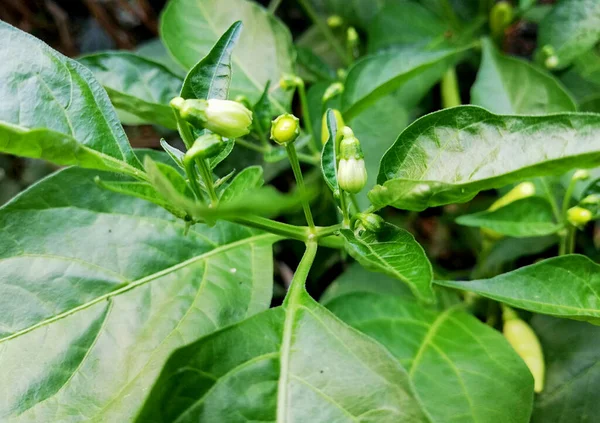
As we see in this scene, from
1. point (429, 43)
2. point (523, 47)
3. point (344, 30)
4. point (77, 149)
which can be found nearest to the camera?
point (77, 149)

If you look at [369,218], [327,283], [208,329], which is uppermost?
[369,218]

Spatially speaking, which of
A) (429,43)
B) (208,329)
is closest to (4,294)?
(208,329)

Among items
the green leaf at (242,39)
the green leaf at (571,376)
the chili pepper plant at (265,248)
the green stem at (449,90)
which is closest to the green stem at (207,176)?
the chili pepper plant at (265,248)

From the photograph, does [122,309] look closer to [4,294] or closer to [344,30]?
[4,294]

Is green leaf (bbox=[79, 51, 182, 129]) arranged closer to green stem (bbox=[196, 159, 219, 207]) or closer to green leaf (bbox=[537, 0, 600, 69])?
→ green stem (bbox=[196, 159, 219, 207])

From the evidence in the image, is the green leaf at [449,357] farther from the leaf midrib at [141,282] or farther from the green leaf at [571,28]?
the green leaf at [571,28]

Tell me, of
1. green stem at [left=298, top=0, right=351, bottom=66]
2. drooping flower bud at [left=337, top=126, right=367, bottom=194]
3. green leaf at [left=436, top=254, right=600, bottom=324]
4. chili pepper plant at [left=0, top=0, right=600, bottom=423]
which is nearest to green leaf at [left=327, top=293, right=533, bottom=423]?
chili pepper plant at [left=0, top=0, right=600, bottom=423]

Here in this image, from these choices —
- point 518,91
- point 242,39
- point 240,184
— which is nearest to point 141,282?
point 240,184
